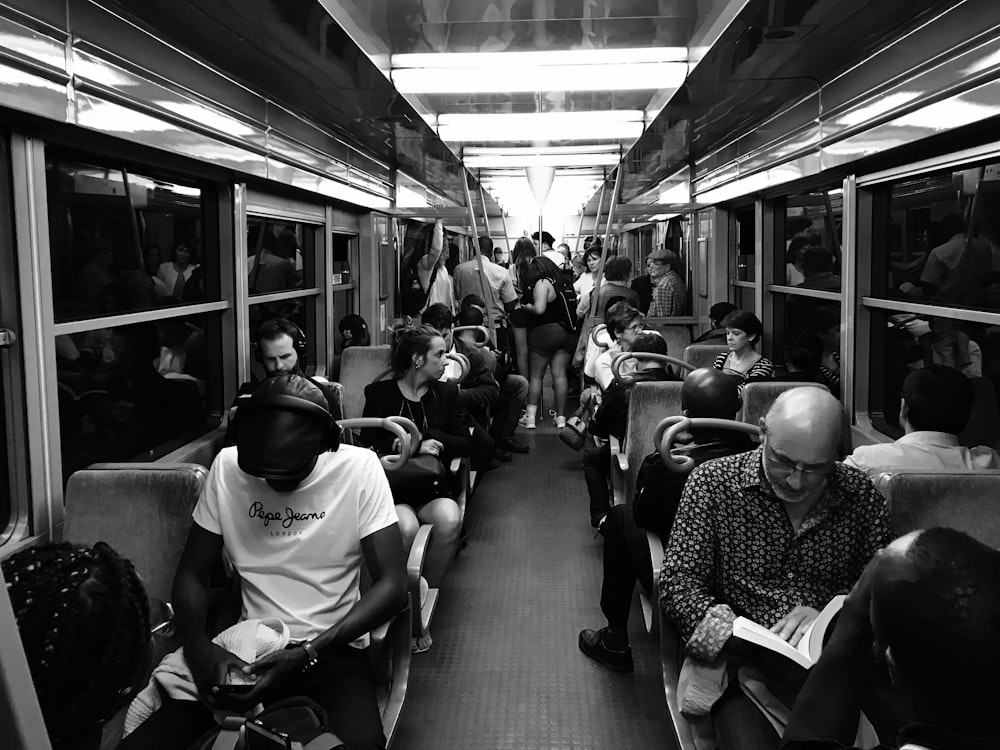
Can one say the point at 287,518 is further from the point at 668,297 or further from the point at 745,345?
the point at 668,297

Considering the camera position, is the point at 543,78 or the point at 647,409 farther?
the point at 543,78

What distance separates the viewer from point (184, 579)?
233 cm

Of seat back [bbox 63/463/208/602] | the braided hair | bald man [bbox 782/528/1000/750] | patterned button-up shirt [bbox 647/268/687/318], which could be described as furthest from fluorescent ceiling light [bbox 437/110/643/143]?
the braided hair

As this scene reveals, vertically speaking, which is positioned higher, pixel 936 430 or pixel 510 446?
pixel 936 430

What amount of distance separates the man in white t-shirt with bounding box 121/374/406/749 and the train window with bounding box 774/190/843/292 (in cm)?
353

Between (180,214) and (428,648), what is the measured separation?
219cm

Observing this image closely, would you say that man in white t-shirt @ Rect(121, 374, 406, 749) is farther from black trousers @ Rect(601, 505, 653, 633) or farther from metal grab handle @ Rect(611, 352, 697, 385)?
metal grab handle @ Rect(611, 352, 697, 385)

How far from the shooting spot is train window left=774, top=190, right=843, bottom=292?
16.8 feet

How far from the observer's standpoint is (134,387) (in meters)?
3.74

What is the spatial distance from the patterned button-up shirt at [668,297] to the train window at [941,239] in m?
3.88

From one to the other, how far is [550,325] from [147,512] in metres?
5.99

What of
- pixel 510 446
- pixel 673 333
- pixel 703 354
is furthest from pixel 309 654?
pixel 673 333

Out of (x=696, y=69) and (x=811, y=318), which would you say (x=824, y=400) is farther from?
(x=811, y=318)

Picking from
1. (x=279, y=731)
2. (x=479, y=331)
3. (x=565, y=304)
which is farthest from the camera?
(x=565, y=304)
